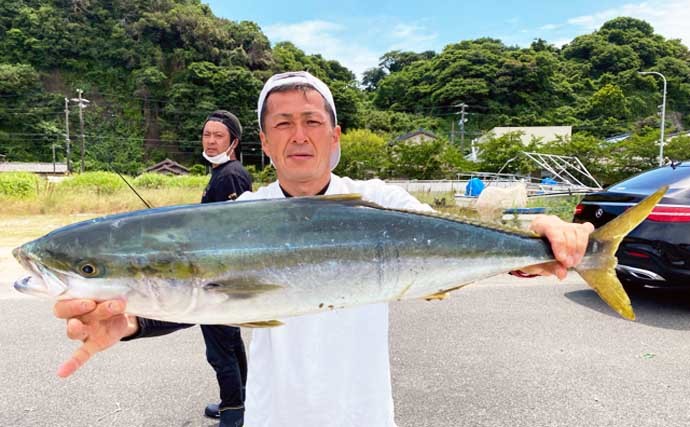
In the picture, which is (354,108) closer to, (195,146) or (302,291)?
(195,146)

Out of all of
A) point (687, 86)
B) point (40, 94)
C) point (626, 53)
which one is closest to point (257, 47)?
point (40, 94)

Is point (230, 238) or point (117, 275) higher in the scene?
point (230, 238)

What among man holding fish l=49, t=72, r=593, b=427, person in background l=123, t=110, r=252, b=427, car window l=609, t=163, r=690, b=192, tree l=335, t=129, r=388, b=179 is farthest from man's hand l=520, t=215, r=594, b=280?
tree l=335, t=129, r=388, b=179

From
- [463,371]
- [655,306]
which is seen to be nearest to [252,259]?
[463,371]

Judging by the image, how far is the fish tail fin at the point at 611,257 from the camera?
62.2 inches

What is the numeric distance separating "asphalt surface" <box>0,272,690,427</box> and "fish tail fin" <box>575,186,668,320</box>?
185 cm

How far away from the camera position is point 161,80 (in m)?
63.9

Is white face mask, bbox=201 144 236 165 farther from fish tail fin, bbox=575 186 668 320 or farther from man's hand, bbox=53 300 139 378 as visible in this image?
fish tail fin, bbox=575 186 668 320

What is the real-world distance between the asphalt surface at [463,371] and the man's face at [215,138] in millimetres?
2002

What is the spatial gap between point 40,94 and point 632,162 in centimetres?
7331

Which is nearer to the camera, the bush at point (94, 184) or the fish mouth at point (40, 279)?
the fish mouth at point (40, 279)

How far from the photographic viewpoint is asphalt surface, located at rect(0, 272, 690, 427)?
10.5 feet

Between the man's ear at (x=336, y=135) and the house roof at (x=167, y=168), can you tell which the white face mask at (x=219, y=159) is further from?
the house roof at (x=167, y=168)

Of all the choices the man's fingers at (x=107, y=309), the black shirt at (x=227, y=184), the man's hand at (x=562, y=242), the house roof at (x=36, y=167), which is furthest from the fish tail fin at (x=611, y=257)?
the house roof at (x=36, y=167)
